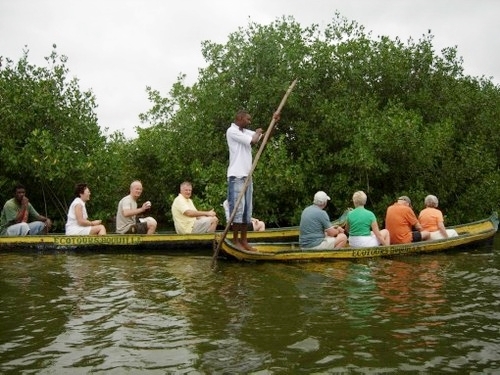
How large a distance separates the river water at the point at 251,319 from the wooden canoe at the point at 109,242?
2.17 metres

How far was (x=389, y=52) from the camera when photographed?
781 inches

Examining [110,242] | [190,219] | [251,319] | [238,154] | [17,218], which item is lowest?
[251,319]

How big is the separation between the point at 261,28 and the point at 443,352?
1661 cm

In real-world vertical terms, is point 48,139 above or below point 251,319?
above

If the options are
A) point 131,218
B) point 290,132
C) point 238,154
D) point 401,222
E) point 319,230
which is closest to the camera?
point 238,154

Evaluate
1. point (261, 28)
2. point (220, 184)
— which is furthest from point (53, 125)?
point (261, 28)

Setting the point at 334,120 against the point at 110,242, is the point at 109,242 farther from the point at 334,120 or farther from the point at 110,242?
the point at 334,120

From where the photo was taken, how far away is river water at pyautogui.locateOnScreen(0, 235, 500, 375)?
14.4 feet

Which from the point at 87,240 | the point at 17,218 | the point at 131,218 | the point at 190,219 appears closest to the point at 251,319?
the point at 190,219

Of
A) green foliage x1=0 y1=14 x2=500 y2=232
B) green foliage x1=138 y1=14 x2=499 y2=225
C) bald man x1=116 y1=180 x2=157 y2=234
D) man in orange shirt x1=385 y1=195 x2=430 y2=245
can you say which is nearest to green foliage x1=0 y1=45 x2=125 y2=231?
green foliage x1=0 y1=14 x2=500 y2=232

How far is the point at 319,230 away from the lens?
33.2ft

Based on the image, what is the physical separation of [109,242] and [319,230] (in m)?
4.72

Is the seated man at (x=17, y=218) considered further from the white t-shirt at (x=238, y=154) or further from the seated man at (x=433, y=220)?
the seated man at (x=433, y=220)

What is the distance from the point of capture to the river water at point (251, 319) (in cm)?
438
